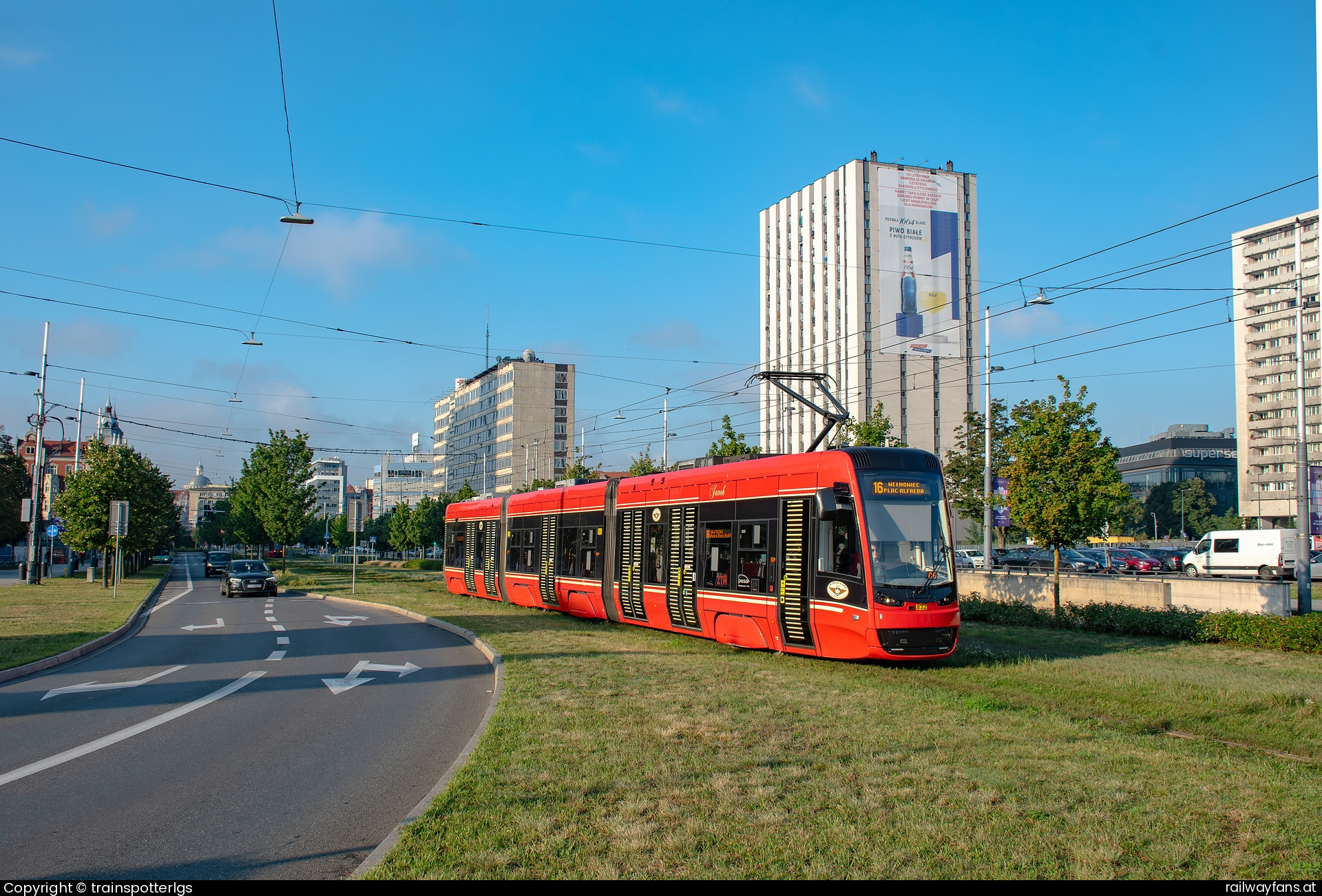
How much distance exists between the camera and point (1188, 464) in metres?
138

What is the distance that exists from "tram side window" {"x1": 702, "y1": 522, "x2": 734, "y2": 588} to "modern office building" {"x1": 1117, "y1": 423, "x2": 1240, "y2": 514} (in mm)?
129881

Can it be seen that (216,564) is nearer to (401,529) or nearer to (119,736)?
(401,529)

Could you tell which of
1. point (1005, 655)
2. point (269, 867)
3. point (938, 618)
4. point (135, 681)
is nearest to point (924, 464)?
point (938, 618)

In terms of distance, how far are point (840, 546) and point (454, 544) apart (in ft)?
69.4

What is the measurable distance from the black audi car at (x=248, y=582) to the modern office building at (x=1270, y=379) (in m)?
106

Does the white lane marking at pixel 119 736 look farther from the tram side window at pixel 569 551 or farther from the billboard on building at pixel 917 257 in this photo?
the billboard on building at pixel 917 257

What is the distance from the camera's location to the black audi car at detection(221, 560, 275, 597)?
34594mm

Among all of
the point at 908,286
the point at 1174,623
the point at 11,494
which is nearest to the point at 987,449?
the point at 1174,623

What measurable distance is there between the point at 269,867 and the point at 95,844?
1.31m

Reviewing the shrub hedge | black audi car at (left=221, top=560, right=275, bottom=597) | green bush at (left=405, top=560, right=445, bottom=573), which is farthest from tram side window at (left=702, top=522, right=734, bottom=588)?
green bush at (left=405, top=560, right=445, bottom=573)

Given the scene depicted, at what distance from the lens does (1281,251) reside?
105562 mm

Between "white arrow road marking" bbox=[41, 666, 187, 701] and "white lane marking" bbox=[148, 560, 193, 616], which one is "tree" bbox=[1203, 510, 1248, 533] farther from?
"white arrow road marking" bbox=[41, 666, 187, 701]

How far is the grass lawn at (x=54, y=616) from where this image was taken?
15750 millimetres

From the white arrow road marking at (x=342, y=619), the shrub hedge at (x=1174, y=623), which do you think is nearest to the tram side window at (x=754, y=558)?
the shrub hedge at (x=1174, y=623)
